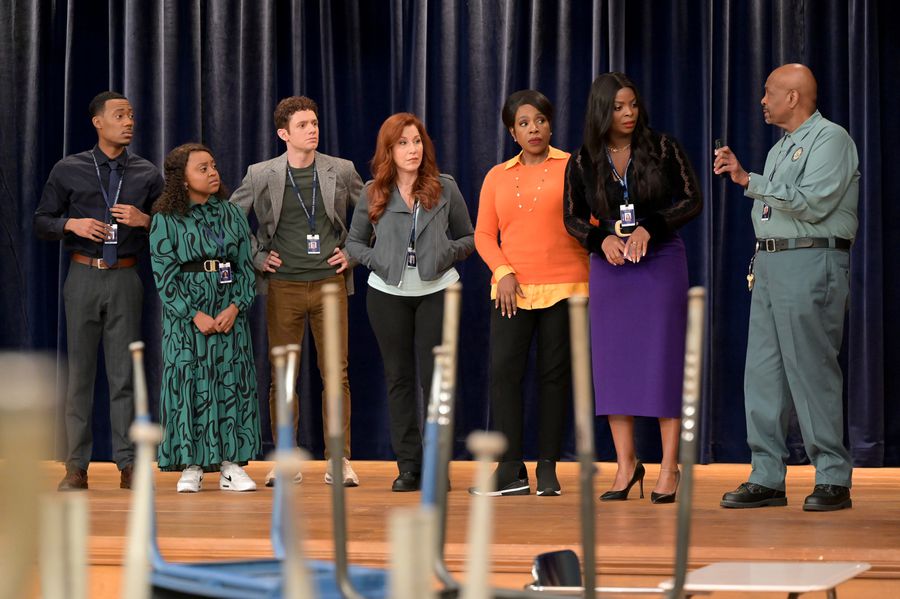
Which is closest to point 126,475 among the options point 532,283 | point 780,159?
point 532,283

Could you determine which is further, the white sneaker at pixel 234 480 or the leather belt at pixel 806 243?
the white sneaker at pixel 234 480

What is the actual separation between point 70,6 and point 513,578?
13.4 ft

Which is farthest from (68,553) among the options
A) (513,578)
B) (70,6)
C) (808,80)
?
(70,6)

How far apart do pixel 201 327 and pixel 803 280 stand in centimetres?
213

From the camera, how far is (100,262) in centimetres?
447

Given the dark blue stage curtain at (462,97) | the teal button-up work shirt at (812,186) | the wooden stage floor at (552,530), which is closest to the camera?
the wooden stage floor at (552,530)

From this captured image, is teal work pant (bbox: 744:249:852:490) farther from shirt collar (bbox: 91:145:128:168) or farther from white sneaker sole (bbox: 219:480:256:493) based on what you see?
shirt collar (bbox: 91:145:128:168)

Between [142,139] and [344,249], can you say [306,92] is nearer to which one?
[142,139]

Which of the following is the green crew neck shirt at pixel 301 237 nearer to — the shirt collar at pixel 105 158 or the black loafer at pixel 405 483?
the shirt collar at pixel 105 158

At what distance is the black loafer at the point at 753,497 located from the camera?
148 inches

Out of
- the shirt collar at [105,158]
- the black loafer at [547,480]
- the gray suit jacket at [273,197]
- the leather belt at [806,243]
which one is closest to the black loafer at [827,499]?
the leather belt at [806,243]

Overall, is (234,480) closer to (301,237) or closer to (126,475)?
(126,475)

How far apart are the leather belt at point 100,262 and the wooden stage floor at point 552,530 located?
86cm

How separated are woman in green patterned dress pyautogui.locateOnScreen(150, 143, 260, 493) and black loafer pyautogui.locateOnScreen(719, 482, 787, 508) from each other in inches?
69.6
